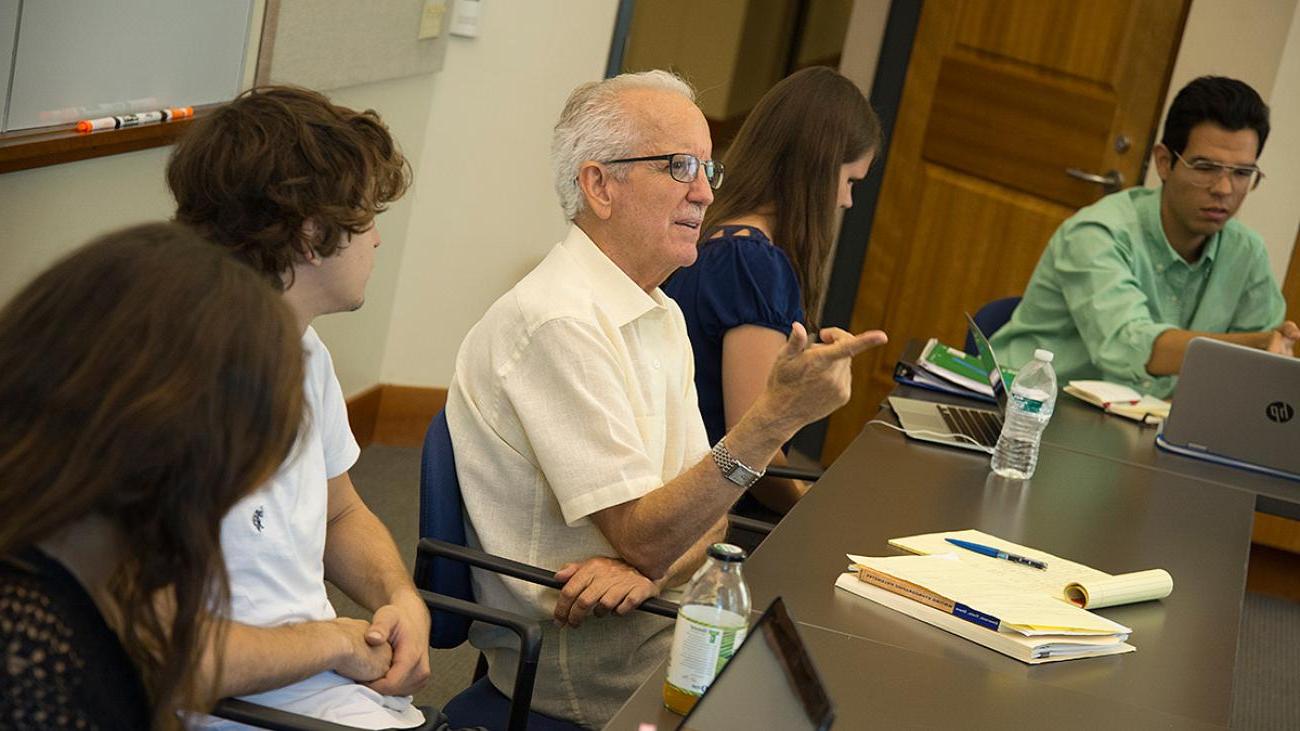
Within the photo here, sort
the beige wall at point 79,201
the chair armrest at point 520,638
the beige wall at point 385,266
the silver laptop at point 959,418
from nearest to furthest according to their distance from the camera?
the chair armrest at point 520,638
the beige wall at point 79,201
the silver laptop at point 959,418
the beige wall at point 385,266

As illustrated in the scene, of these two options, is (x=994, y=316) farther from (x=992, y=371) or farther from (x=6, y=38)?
(x=6, y=38)

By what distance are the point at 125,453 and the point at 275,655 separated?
53cm

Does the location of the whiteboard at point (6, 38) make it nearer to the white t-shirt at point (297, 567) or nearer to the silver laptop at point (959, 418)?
the white t-shirt at point (297, 567)

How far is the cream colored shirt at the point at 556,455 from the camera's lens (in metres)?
2.03

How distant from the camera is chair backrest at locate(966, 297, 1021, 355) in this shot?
12.1ft

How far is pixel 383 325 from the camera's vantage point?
4.44 m

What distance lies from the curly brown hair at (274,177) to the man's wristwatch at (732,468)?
0.55m

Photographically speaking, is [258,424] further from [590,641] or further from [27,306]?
[590,641]

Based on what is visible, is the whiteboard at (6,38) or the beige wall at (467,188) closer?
the whiteboard at (6,38)

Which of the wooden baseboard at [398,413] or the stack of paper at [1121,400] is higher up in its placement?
the stack of paper at [1121,400]

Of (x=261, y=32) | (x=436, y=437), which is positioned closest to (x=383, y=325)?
(x=261, y=32)

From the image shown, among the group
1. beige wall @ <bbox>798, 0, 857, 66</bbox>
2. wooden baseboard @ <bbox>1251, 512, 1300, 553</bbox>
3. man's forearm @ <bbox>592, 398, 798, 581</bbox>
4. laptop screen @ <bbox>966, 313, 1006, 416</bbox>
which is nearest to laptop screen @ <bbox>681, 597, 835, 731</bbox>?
man's forearm @ <bbox>592, 398, 798, 581</bbox>

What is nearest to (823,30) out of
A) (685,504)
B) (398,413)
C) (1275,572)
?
(1275,572)

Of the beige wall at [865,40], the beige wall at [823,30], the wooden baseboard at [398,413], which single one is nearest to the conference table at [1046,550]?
the wooden baseboard at [398,413]
